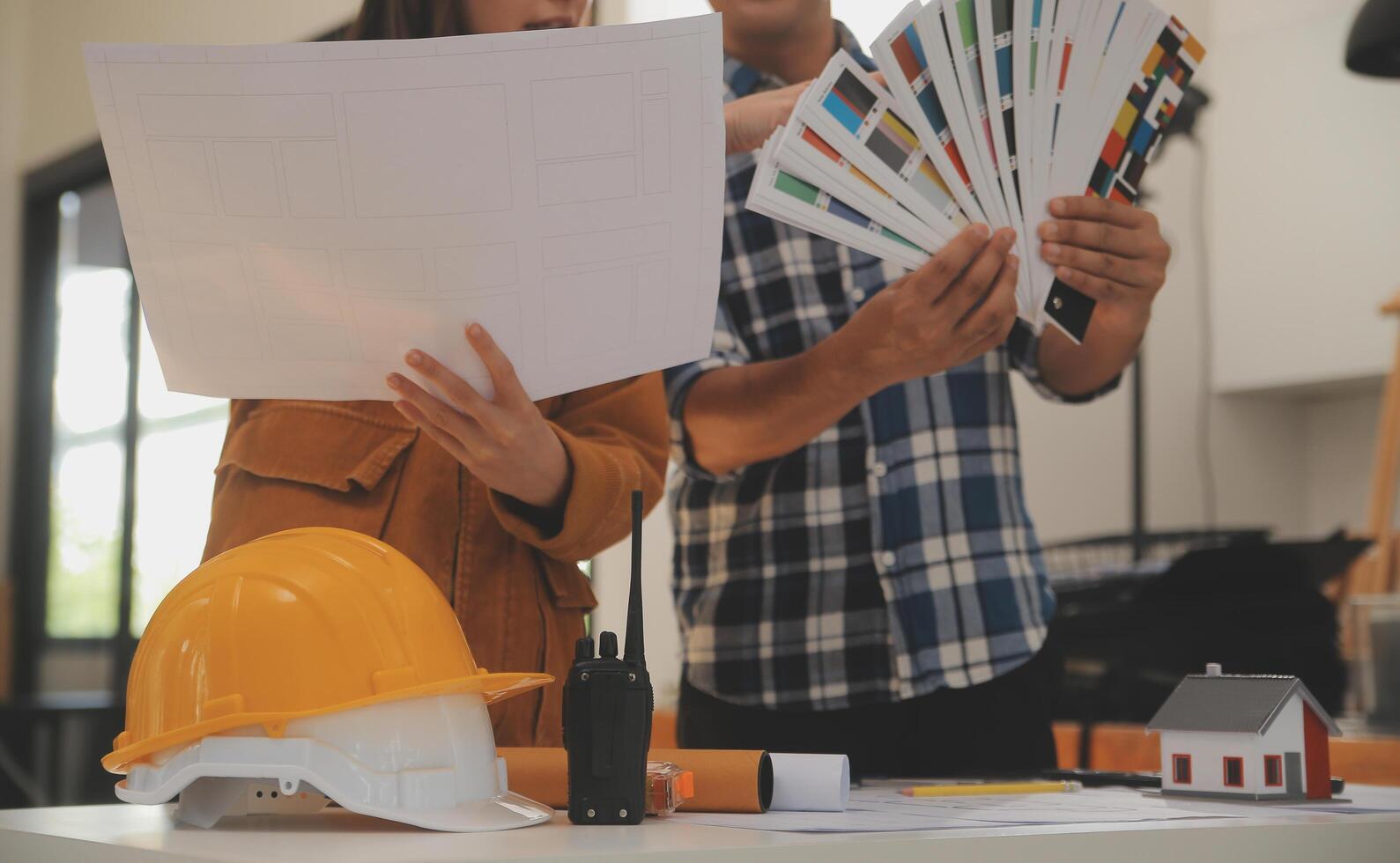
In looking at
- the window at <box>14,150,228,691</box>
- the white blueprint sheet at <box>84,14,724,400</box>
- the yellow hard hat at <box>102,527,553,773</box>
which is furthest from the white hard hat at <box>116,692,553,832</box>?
the window at <box>14,150,228,691</box>

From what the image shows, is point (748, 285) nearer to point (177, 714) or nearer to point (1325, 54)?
point (177, 714)

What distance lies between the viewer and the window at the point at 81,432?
516cm

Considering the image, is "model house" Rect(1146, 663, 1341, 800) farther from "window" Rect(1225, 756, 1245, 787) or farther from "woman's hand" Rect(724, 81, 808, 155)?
"woman's hand" Rect(724, 81, 808, 155)

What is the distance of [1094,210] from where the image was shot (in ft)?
3.23

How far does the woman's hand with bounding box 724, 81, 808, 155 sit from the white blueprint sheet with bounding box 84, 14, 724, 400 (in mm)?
299

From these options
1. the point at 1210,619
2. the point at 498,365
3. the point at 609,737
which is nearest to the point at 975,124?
the point at 498,365

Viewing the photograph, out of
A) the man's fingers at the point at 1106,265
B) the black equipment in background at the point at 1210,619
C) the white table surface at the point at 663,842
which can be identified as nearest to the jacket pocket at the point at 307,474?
the white table surface at the point at 663,842

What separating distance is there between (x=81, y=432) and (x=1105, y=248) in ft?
16.6

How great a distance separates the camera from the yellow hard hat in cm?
64

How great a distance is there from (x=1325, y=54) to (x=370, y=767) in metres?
3.92

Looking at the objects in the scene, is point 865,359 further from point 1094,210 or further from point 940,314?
point 1094,210

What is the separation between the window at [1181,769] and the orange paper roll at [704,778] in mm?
309

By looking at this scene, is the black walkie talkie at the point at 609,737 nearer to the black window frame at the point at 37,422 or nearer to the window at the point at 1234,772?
the window at the point at 1234,772

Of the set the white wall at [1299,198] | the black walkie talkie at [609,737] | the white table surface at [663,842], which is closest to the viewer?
the white table surface at [663,842]
